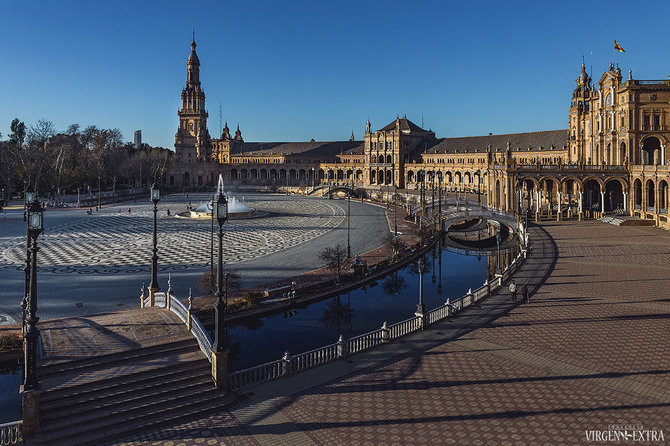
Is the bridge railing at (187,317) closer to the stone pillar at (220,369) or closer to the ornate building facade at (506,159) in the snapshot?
the stone pillar at (220,369)

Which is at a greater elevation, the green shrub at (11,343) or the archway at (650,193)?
the archway at (650,193)

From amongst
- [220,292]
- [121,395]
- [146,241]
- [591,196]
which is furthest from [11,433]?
[591,196]

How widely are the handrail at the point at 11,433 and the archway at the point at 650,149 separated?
Answer: 72710 millimetres

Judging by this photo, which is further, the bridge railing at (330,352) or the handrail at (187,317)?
the handrail at (187,317)

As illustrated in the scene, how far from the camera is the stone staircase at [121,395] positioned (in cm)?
1389

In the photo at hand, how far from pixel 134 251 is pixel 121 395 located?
31.6m

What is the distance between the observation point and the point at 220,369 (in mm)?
16406

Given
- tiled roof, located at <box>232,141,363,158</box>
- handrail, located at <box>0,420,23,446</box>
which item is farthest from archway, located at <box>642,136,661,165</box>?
tiled roof, located at <box>232,141,363,158</box>

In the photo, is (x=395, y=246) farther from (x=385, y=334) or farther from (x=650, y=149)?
(x=650, y=149)

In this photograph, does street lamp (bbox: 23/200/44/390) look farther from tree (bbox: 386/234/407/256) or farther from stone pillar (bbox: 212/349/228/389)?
tree (bbox: 386/234/407/256)

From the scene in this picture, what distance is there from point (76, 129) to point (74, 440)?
506 feet

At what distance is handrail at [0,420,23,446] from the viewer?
13336 millimetres

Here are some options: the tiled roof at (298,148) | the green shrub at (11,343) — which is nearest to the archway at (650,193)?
the green shrub at (11,343)

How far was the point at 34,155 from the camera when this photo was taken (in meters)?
100
